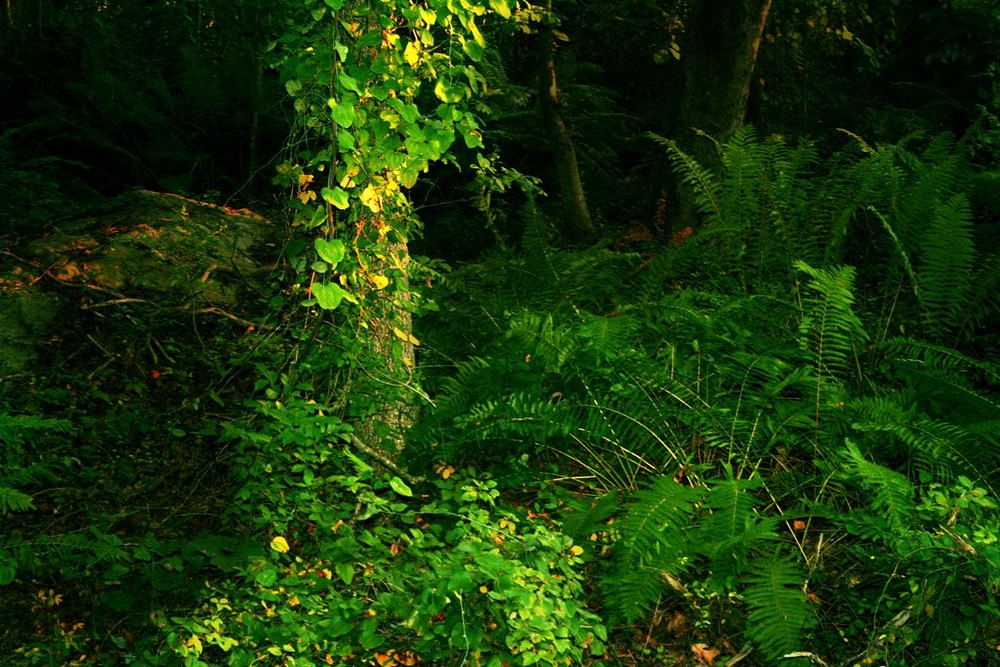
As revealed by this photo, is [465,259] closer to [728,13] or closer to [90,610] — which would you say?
[728,13]

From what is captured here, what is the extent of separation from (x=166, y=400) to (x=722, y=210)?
2.87 meters

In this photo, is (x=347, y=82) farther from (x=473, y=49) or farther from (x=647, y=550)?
(x=647, y=550)

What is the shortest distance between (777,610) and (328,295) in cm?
170

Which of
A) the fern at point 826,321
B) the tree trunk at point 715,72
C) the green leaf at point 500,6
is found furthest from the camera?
the tree trunk at point 715,72

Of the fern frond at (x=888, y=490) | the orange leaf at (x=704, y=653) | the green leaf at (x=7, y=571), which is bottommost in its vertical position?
the orange leaf at (x=704, y=653)

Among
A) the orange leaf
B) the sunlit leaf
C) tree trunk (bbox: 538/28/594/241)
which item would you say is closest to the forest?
the orange leaf

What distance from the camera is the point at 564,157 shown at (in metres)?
6.60

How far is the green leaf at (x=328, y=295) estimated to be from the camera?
2795 millimetres

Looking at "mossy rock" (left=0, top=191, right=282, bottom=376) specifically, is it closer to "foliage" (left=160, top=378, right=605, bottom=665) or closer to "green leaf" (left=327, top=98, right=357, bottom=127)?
"foliage" (left=160, top=378, right=605, bottom=665)

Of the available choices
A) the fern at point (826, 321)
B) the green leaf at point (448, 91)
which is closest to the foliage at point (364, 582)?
the green leaf at point (448, 91)

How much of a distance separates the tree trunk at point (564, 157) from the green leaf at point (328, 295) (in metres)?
3.90

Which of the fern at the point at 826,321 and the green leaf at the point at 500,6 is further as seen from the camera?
the fern at the point at 826,321

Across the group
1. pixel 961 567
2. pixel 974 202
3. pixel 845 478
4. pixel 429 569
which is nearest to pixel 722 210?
pixel 974 202

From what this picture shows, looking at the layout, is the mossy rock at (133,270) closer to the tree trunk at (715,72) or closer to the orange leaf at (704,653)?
the orange leaf at (704,653)
